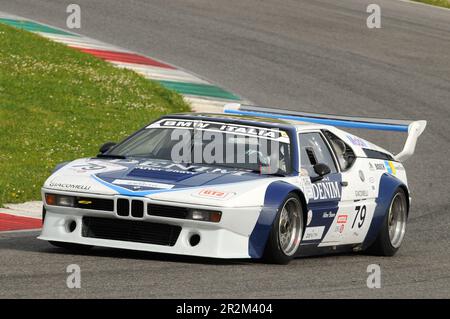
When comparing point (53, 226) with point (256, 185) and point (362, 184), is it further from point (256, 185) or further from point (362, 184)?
point (362, 184)

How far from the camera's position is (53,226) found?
981 cm

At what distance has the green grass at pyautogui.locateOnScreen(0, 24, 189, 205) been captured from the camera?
52.4ft

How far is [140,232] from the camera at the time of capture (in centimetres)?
948

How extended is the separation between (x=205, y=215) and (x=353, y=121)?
310 cm

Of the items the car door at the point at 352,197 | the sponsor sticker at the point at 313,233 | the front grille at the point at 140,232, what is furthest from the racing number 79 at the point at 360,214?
the front grille at the point at 140,232

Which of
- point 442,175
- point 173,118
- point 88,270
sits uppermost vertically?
point 173,118

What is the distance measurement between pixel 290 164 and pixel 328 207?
543 millimetres

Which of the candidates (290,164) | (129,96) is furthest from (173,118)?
(129,96)

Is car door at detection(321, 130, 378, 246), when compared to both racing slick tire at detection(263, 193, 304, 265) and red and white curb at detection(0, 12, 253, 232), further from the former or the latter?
red and white curb at detection(0, 12, 253, 232)

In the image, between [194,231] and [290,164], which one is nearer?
[194,231]

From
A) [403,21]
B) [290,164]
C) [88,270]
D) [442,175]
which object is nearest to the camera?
[88,270]

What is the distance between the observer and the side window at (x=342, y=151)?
37.0ft

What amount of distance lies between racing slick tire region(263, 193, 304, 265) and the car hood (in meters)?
0.25

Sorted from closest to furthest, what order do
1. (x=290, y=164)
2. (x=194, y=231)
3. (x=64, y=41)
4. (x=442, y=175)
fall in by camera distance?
(x=194, y=231)
(x=290, y=164)
(x=442, y=175)
(x=64, y=41)
